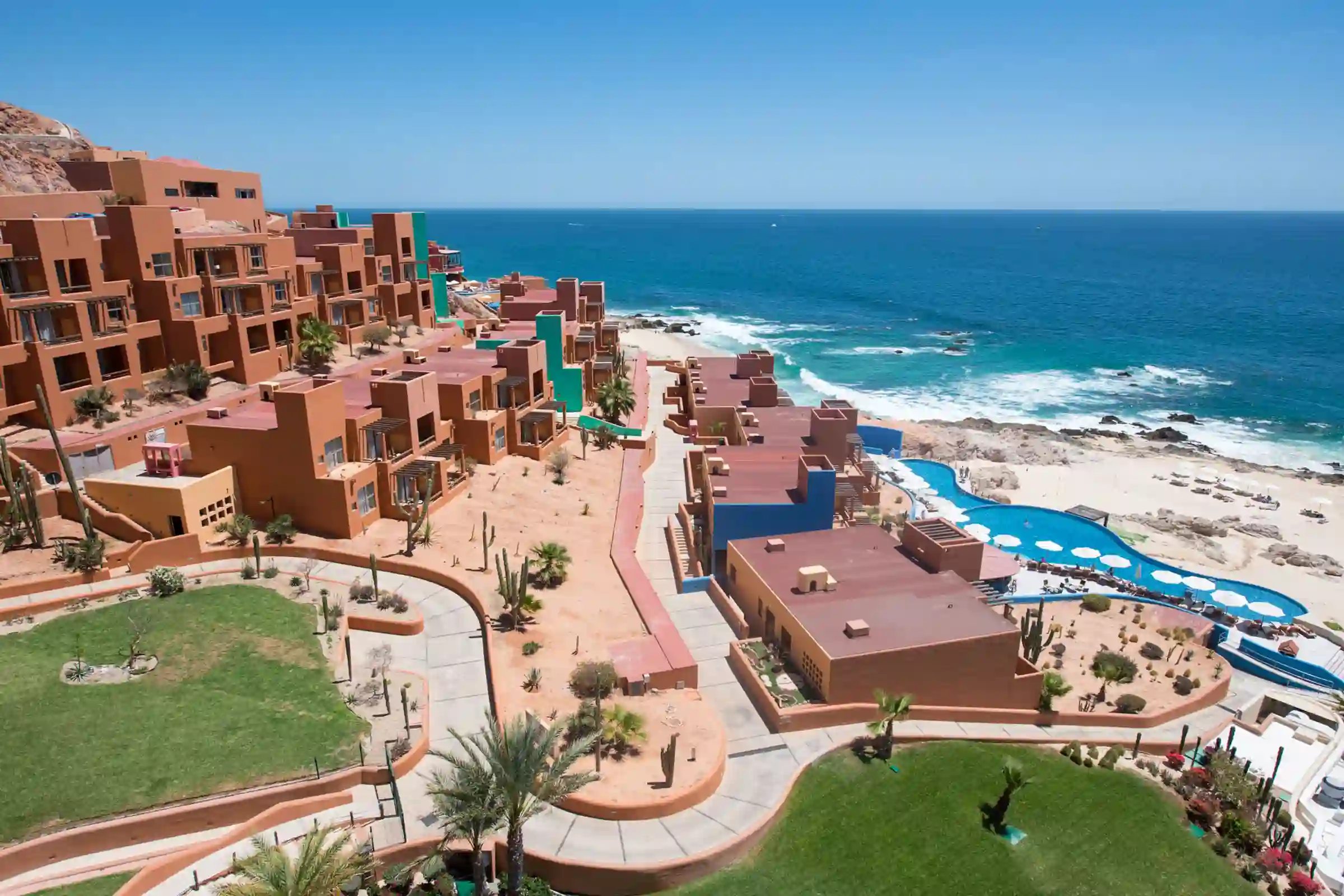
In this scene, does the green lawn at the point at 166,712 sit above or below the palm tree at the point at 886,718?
above

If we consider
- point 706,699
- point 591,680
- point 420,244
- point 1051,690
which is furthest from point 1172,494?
point 420,244

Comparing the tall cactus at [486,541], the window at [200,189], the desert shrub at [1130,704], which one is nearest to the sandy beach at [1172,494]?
the desert shrub at [1130,704]

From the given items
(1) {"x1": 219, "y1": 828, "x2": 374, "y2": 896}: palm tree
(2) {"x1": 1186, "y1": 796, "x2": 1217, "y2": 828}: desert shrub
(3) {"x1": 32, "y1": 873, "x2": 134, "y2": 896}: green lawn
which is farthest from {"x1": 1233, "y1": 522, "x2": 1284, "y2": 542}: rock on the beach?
(3) {"x1": 32, "y1": 873, "x2": 134, "y2": 896}: green lawn

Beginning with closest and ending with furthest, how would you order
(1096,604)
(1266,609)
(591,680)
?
(591,680)
(1096,604)
(1266,609)

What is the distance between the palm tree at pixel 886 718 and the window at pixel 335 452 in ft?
72.9

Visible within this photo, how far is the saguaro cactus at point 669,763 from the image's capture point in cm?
2011

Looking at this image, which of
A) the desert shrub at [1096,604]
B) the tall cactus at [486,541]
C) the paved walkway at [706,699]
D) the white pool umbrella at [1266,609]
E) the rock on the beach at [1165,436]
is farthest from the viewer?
the rock on the beach at [1165,436]

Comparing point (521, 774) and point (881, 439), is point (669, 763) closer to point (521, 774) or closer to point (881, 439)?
point (521, 774)

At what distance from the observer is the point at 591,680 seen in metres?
23.9

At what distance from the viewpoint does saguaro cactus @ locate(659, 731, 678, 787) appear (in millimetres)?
20109

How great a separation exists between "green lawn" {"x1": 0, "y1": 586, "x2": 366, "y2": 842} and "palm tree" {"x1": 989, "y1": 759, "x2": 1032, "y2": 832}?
55.6ft

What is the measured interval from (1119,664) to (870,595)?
10.2 m

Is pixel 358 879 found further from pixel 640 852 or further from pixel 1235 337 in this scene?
pixel 1235 337

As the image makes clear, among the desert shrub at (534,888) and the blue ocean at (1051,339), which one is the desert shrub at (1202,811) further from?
the blue ocean at (1051,339)
